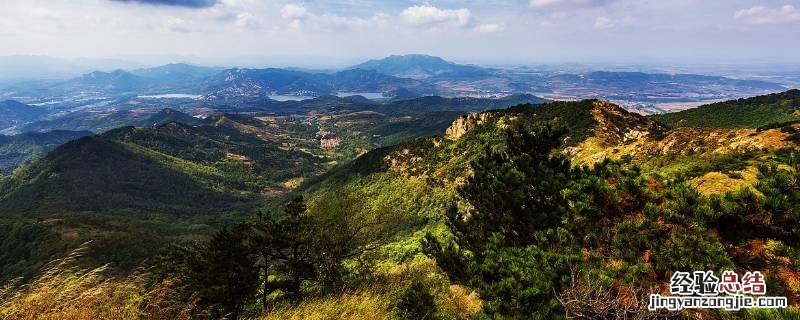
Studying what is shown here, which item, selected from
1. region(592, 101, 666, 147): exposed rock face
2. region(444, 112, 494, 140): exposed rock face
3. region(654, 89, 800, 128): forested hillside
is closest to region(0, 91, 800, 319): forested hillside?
region(592, 101, 666, 147): exposed rock face

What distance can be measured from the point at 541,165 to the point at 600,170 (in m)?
2.18

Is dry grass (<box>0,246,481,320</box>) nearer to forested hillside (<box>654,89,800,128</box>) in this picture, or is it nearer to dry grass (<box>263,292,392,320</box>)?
dry grass (<box>263,292,392,320</box>)

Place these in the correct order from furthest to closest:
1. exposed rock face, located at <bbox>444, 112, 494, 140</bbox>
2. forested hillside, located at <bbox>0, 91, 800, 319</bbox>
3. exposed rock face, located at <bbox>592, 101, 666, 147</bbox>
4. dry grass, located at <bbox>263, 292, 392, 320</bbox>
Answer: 1. exposed rock face, located at <bbox>444, 112, 494, 140</bbox>
2. exposed rock face, located at <bbox>592, 101, 666, 147</bbox>
3. dry grass, located at <bbox>263, 292, 392, 320</bbox>
4. forested hillside, located at <bbox>0, 91, 800, 319</bbox>

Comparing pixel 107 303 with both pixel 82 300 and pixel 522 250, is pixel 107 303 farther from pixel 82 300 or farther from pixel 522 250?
pixel 522 250

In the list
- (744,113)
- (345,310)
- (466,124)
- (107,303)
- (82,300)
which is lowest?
(466,124)

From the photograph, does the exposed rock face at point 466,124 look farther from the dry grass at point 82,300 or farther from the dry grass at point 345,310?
the dry grass at point 82,300

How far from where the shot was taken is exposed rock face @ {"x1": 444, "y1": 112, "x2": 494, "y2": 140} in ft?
351

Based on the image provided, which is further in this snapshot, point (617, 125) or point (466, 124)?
point (466, 124)

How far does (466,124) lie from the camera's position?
11000cm

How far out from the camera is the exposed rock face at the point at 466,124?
351 ft

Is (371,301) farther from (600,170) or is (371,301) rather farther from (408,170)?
(408,170)

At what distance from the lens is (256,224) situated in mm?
23391

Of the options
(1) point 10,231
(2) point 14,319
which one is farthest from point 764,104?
(1) point 10,231

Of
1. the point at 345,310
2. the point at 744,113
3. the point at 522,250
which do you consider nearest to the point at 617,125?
the point at 744,113
